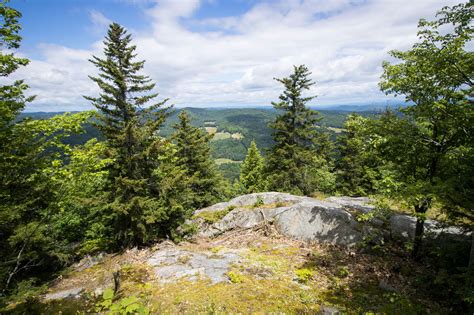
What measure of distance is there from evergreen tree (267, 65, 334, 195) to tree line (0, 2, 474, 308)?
12cm

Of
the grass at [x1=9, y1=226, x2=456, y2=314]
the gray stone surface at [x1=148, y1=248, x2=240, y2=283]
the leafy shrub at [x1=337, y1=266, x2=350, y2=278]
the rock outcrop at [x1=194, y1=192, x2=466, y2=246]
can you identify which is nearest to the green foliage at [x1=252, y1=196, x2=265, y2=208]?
the rock outcrop at [x1=194, y1=192, x2=466, y2=246]

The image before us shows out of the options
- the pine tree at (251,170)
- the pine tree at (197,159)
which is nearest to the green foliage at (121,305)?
the pine tree at (197,159)

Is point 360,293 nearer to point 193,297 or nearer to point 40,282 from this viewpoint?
point 193,297

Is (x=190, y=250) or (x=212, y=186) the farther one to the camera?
(x=212, y=186)

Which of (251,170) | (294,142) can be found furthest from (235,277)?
(251,170)

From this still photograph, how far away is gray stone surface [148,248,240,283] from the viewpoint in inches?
318

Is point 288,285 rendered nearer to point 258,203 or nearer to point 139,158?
point 258,203

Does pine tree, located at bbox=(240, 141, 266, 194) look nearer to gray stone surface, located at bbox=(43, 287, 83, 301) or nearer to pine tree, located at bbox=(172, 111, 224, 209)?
pine tree, located at bbox=(172, 111, 224, 209)

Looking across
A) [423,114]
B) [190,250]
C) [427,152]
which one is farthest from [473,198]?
[190,250]

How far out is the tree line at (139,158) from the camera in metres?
5.98

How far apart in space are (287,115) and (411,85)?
13.7 metres

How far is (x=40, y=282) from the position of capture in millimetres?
10102

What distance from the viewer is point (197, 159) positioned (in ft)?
74.5

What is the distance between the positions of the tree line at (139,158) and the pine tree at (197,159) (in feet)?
24.6
